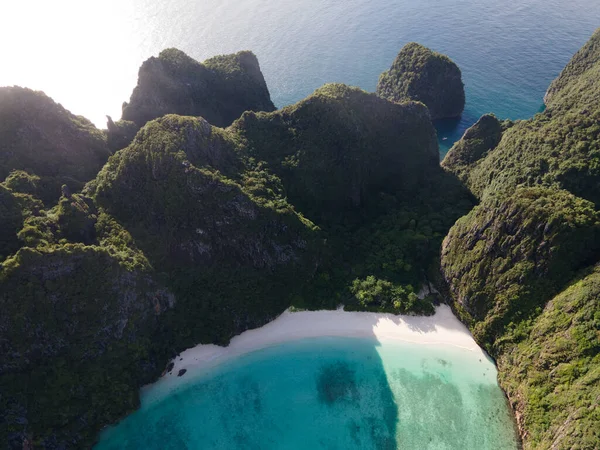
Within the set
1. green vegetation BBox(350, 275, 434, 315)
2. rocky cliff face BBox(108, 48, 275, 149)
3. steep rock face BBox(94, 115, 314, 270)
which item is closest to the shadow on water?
green vegetation BBox(350, 275, 434, 315)

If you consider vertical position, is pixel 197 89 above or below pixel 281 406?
above

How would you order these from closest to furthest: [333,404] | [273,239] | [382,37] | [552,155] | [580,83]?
[333,404] → [273,239] → [552,155] → [580,83] → [382,37]

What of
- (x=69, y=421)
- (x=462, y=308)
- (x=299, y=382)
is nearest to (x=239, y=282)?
(x=299, y=382)

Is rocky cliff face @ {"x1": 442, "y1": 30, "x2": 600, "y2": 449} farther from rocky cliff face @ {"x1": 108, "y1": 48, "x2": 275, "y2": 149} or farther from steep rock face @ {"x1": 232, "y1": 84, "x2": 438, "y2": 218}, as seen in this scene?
rocky cliff face @ {"x1": 108, "y1": 48, "x2": 275, "y2": 149}

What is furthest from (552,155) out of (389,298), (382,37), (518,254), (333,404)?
(382,37)

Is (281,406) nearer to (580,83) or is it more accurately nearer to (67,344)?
(67,344)

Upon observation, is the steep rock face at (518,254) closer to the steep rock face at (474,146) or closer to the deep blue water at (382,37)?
the steep rock face at (474,146)

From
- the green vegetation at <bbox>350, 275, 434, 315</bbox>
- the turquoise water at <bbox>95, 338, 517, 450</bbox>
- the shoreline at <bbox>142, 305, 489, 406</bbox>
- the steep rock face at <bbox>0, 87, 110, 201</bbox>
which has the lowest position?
the turquoise water at <bbox>95, 338, 517, 450</bbox>

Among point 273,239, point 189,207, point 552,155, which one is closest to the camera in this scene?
point 189,207
